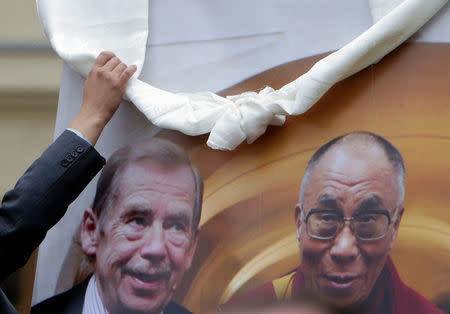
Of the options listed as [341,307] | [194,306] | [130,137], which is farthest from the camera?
[130,137]

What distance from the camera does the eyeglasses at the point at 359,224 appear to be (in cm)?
124

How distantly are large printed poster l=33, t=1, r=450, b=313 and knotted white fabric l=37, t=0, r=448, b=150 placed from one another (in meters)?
0.03

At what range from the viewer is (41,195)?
125 centimetres

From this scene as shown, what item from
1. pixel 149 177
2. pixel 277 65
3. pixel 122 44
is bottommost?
pixel 149 177

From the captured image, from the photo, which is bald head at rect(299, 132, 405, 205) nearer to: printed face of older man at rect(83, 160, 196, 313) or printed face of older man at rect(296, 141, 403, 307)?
printed face of older man at rect(296, 141, 403, 307)

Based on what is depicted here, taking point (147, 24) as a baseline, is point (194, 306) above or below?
below

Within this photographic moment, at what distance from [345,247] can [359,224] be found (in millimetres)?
51

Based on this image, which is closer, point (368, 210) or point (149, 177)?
point (368, 210)

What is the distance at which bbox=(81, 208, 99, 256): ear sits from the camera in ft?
4.67

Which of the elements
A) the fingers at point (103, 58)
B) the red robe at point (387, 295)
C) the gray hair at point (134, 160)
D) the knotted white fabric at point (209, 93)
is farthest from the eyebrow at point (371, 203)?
the fingers at point (103, 58)

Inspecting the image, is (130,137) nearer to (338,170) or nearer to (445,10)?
(338,170)

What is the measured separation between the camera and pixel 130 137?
1470mm

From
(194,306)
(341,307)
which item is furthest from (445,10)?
(194,306)

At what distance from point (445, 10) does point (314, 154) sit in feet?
1.27
